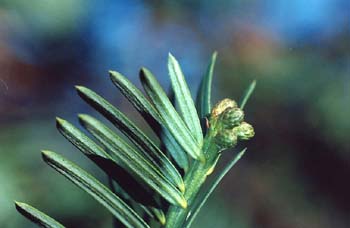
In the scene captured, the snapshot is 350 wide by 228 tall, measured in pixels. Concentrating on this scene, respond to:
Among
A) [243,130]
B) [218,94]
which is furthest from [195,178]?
[218,94]

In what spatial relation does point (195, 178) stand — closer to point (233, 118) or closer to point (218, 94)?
point (233, 118)

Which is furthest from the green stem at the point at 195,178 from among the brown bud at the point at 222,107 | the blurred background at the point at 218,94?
the blurred background at the point at 218,94

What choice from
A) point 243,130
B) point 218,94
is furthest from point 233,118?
point 218,94

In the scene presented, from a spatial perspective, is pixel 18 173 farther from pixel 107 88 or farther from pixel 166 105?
pixel 166 105

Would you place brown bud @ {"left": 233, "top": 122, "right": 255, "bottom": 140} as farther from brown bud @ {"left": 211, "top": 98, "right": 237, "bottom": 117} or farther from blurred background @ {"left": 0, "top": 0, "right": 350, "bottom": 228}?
blurred background @ {"left": 0, "top": 0, "right": 350, "bottom": 228}

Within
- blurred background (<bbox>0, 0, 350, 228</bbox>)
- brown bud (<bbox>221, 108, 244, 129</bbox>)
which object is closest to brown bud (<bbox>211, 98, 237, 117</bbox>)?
brown bud (<bbox>221, 108, 244, 129</bbox>)

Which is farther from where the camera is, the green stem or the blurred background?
the blurred background

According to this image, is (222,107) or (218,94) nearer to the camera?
(222,107)

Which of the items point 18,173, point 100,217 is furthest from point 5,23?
point 100,217
